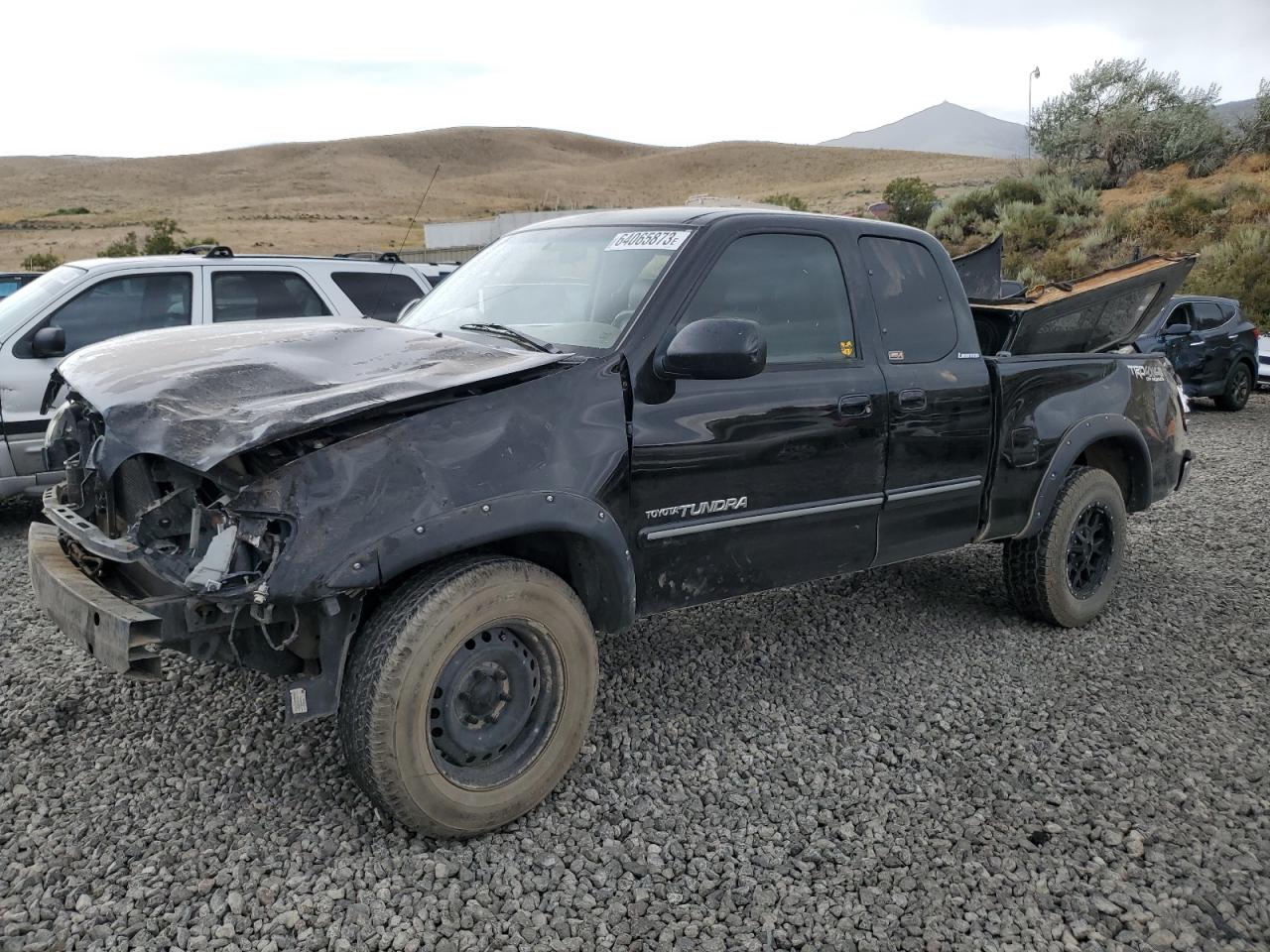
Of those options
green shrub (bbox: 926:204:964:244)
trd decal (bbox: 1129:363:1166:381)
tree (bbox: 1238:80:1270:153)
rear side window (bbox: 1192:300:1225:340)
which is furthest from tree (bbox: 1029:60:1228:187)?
trd decal (bbox: 1129:363:1166:381)

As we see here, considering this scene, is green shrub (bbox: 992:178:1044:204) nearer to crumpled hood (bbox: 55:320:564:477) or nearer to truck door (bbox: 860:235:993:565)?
truck door (bbox: 860:235:993:565)

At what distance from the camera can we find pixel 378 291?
775cm

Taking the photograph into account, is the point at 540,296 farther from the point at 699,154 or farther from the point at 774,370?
the point at 699,154

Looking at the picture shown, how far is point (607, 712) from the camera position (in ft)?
13.1

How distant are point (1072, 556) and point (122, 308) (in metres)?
6.37

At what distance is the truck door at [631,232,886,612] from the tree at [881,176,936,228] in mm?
27124

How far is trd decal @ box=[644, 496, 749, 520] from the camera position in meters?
3.41

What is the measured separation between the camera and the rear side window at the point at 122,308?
6574mm

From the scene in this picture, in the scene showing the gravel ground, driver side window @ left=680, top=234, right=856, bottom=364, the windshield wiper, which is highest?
driver side window @ left=680, top=234, right=856, bottom=364

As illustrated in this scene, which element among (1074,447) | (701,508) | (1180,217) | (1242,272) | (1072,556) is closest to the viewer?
(701,508)

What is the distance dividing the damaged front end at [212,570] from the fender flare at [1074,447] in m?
3.42

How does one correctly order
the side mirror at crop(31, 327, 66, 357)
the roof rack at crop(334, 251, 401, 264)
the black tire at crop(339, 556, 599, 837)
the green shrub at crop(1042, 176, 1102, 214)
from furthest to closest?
the green shrub at crop(1042, 176, 1102, 214), the roof rack at crop(334, 251, 401, 264), the side mirror at crop(31, 327, 66, 357), the black tire at crop(339, 556, 599, 837)

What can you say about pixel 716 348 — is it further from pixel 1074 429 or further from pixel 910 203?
pixel 910 203

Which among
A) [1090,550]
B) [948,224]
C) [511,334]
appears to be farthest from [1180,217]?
[511,334]
